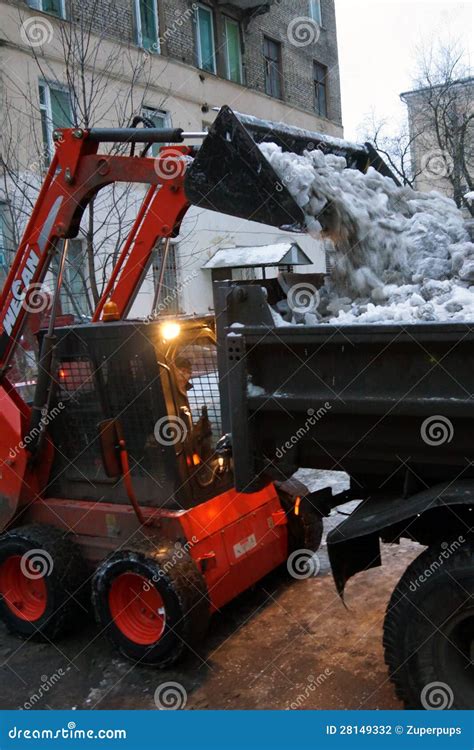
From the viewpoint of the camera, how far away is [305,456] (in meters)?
3.39

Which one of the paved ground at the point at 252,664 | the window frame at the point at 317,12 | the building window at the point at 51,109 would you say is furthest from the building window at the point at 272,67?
the paved ground at the point at 252,664

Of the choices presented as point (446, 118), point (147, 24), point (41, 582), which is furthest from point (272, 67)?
point (41, 582)

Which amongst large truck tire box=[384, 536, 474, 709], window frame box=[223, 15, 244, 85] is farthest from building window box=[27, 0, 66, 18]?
large truck tire box=[384, 536, 474, 709]

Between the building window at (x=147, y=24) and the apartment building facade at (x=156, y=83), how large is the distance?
27mm

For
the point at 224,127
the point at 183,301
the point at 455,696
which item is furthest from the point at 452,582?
the point at 183,301

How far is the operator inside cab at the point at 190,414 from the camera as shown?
178 inches

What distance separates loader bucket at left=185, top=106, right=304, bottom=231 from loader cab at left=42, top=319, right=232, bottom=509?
3.59 ft

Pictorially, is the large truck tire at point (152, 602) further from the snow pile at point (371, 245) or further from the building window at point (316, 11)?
the building window at point (316, 11)

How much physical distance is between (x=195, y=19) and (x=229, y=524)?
53.6 ft

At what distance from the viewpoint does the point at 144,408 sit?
4465 millimetres

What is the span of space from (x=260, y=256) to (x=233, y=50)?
8.59m

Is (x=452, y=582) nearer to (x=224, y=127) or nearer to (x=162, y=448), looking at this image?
(x=162, y=448)

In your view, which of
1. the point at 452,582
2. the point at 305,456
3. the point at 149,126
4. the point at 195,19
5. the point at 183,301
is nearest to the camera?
the point at 452,582

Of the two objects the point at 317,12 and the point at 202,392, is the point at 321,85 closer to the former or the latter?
the point at 317,12
